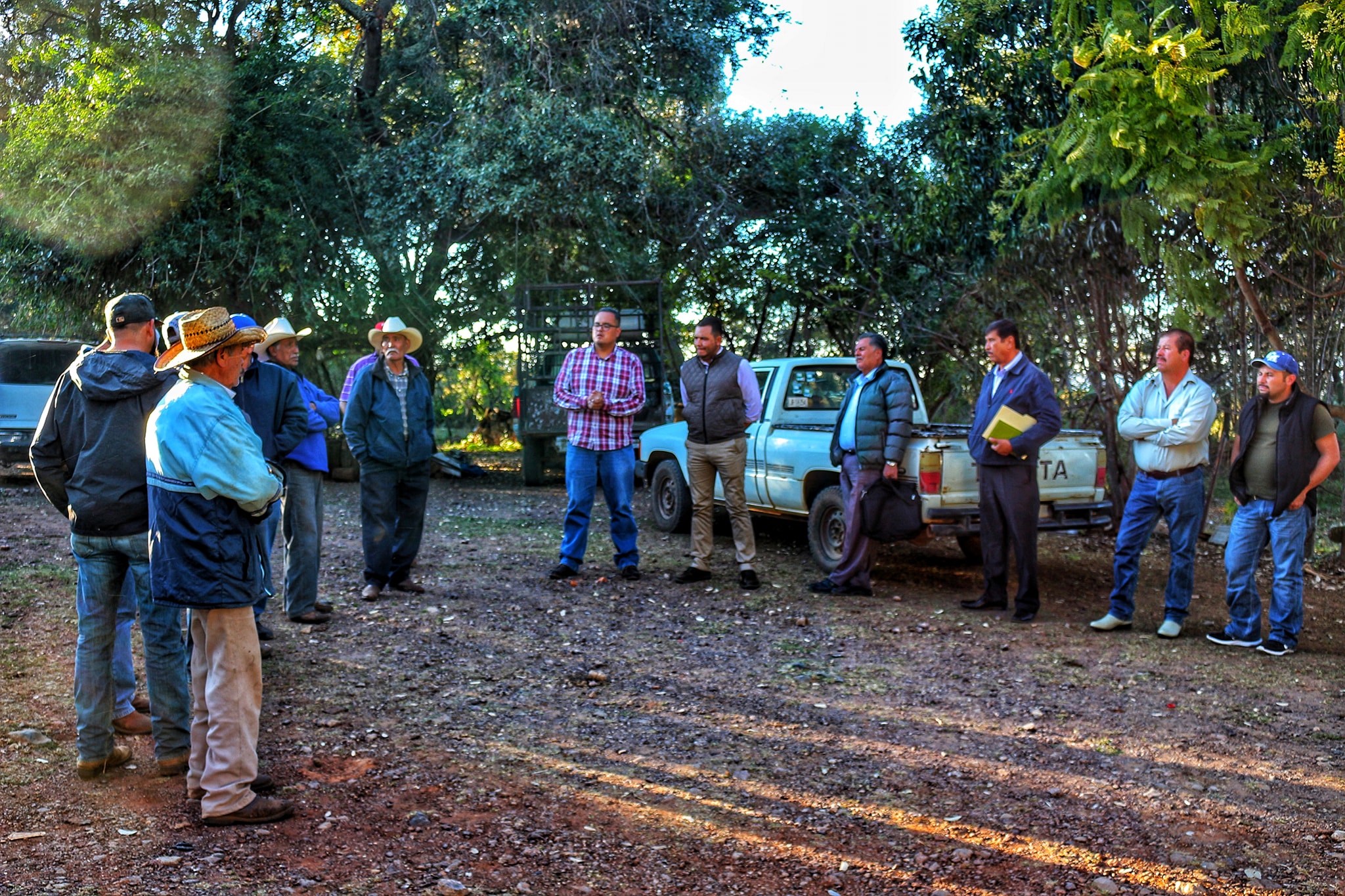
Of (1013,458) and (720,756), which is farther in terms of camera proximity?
(1013,458)

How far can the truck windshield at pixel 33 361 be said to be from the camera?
14719 mm

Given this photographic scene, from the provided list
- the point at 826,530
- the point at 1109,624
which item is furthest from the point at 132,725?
the point at 1109,624

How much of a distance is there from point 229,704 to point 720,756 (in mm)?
2008

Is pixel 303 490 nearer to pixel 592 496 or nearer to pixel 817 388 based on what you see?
pixel 592 496

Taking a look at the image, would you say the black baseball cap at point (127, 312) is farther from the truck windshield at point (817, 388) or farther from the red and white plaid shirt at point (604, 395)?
the truck windshield at point (817, 388)

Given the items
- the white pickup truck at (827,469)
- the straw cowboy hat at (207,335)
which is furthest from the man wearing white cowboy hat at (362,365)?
the straw cowboy hat at (207,335)

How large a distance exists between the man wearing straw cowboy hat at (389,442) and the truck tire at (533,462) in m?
8.19

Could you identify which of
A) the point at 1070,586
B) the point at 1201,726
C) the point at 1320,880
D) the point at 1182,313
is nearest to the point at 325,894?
the point at 1320,880

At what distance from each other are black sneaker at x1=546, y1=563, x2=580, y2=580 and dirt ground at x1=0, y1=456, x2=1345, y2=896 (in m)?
0.38

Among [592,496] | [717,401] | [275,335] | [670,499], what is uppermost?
[275,335]

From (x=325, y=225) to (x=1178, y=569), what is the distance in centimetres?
1295

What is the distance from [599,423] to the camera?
329 inches

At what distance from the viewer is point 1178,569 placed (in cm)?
688

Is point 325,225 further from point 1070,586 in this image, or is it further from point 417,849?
point 417,849
